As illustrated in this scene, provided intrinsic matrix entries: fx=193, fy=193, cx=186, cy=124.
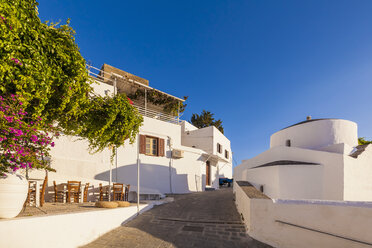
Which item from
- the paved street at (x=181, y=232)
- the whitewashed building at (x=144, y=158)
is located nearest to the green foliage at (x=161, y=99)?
the whitewashed building at (x=144, y=158)

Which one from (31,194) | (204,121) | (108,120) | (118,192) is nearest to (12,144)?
(108,120)

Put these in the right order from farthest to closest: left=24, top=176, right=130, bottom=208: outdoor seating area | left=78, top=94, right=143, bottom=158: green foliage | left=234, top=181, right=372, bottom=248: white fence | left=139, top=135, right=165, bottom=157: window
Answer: left=139, top=135, right=165, bottom=157: window, left=24, top=176, right=130, bottom=208: outdoor seating area, left=78, top=94, right=143, bottom=158: green foliage, left=234, top=181, right=372, bottom=248: white fence

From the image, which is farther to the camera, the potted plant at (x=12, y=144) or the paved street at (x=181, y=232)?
the paved street at (x=181, y=232)

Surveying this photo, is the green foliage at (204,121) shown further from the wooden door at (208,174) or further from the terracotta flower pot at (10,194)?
the terracotta flower pot at (10,194)

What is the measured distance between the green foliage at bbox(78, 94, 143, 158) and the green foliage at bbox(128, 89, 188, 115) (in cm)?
943

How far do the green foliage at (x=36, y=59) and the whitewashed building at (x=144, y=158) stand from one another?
13.2 feet

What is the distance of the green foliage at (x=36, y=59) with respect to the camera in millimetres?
3057

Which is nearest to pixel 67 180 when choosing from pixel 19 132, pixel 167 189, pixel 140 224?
pixel 140 224

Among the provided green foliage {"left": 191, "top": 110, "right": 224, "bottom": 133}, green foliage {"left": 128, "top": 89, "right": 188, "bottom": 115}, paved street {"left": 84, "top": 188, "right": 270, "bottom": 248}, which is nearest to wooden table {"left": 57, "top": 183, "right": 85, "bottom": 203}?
paved street {"left": 84, "top": 188, "right": 270, "bottom": 248}

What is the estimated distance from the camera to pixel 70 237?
14.5ft

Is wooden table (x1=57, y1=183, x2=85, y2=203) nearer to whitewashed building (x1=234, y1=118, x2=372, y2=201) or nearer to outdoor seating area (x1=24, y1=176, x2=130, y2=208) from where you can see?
outdoor seating area (x1=24, y1=176, x2=130, y2=208)

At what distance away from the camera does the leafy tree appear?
122 inches

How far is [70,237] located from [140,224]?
221 cm

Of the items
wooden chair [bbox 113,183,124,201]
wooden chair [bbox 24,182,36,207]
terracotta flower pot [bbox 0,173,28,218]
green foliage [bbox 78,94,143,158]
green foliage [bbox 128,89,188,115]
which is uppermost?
green foliage [bbox 128,89,188,115]
